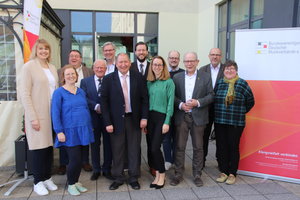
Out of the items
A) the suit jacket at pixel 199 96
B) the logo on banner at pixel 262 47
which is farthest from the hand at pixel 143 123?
the logo on banner at pixel 262 47

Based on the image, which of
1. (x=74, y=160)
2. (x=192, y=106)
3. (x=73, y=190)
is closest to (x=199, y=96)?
(x=192, y=106)

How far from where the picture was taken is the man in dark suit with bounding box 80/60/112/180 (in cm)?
354

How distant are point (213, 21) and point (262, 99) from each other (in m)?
4.95

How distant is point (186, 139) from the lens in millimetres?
3473

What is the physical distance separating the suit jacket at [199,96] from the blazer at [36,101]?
158 centimetres

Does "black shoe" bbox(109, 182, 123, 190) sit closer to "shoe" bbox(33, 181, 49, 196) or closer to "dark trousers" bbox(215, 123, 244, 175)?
"shoe" bbox(33, 181, 49, 196)

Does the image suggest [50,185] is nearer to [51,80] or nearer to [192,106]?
[51,80]

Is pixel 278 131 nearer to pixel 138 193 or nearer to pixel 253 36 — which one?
pixel 253 36

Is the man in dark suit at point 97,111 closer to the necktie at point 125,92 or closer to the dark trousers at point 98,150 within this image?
the dark trousers at point 98,150

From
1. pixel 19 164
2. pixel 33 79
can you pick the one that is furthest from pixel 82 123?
pixel 19 164

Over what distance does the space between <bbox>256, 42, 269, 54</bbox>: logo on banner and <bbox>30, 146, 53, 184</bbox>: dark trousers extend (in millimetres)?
3019

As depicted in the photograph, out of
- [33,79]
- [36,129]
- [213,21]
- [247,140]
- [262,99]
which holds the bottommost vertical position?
[247,140]

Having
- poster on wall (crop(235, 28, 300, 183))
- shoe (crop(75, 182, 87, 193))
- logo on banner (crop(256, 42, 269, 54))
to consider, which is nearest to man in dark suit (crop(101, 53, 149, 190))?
shoe (crop(75, 182, 87, 193))

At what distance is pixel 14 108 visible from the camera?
13.0 ft
